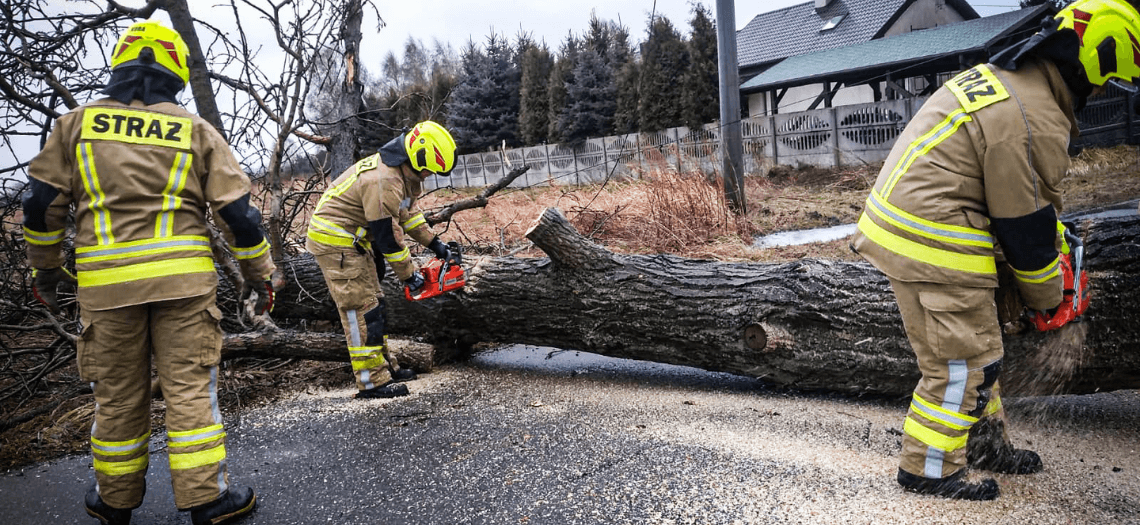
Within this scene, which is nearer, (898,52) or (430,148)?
(430,148)

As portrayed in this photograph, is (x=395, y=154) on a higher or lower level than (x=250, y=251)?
higher

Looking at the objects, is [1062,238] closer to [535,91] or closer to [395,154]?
[395,154]

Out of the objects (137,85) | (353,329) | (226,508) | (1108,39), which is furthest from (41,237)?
(1108,39)

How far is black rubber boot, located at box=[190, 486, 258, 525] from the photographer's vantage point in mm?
2623

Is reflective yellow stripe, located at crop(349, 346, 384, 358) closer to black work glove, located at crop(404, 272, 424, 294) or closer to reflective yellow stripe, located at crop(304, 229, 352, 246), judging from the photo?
black work glove, located at crop(404, 272, 424, 294)

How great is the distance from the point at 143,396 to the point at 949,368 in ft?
10.2

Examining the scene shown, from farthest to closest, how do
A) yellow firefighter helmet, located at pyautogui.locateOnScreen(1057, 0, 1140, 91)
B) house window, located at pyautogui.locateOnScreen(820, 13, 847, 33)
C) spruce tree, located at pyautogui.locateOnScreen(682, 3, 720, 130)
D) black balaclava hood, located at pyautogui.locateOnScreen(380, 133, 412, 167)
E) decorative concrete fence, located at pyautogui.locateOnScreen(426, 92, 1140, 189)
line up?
house window, located at pyautogui.locateOnScreen(820, 13, 847, 33)
spruce tree, located at pyautogui.locateOnScreen(682, 3, 720, 130)
decorative concrete fence, located at pyautogui.locateOnScreen(426, 92, 1140, 189)
black balaclava hood, located at pyautogui.locateOnScreen(380, 133, 412, 167)
yellow firefighter helmet, located at pyautogui.locateOnScreen(1057, 0, 1140, 91)

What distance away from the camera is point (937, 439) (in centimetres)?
237

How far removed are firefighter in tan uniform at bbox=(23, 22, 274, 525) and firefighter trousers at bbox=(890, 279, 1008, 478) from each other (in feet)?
8.73

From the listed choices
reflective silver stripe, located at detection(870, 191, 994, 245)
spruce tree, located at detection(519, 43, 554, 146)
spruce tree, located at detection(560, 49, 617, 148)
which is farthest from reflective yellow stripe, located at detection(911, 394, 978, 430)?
spruce tree, located at detection(519, 43, 554, 146)

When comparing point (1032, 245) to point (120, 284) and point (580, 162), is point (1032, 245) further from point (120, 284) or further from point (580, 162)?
point (580, 162)

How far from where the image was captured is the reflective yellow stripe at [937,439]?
7.73ft

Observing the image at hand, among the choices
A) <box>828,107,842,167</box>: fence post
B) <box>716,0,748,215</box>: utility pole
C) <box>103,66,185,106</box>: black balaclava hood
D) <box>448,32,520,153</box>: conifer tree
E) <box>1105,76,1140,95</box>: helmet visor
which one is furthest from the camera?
<box>448,32,520,153</box>: conifer tree

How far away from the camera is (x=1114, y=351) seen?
2.87 meters
